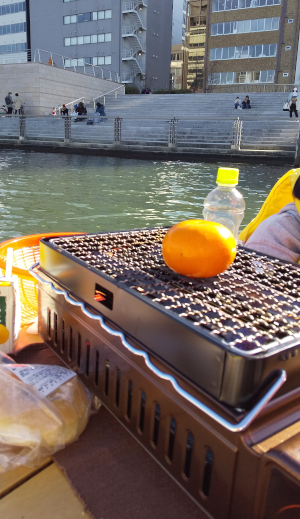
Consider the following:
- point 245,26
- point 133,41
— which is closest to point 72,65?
point 133,41

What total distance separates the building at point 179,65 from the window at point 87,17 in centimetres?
1586

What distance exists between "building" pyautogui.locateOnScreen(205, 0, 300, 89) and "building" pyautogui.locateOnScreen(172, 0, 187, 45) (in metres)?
18.7

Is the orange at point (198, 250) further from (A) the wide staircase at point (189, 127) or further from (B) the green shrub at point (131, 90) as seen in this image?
(B) the green shrub at point (131, 90)

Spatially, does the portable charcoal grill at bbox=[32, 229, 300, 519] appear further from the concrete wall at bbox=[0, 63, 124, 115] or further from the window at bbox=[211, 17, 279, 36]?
the window at bbox=[211, 17, 279, 36]

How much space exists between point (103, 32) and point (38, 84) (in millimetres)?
15643

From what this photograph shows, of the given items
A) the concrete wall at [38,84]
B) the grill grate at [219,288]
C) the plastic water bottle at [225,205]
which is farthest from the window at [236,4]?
the grill grate at [219,288]

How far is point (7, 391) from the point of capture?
0.82 metres

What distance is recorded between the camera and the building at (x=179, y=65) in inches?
2114

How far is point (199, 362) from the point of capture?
571 mm

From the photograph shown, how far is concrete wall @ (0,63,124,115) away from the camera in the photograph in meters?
28.7

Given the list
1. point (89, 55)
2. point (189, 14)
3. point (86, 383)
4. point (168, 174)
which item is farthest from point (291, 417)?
point (189, 14)

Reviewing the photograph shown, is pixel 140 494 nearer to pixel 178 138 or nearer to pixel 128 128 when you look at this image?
pixel 178 138

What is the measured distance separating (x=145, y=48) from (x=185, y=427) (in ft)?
156

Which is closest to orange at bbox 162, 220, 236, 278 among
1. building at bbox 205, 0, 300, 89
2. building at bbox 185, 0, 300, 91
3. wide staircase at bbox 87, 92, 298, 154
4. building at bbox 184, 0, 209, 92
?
wide staircase at bbox 87, 92, 298, 154
